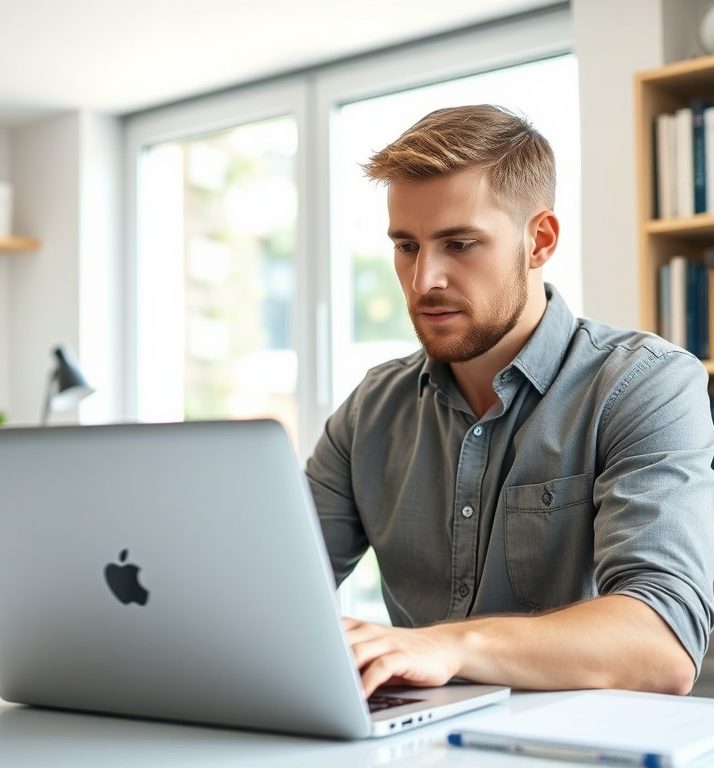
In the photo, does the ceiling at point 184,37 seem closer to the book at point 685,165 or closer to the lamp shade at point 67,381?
the book at point 685,165

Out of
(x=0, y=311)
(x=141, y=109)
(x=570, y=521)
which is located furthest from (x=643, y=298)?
(x=0, y=311)

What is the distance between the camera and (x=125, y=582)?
0.90 meters

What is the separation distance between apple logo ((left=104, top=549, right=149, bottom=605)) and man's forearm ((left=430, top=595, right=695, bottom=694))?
0.95ft

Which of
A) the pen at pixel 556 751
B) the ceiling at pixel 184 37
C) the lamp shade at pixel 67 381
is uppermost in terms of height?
the ceiling at pixel 184 37

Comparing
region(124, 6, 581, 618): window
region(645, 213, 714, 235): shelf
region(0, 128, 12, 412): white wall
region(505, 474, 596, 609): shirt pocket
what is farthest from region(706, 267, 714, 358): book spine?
region(0, 128, 12, 412): white wall

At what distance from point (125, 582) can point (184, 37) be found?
294 cm

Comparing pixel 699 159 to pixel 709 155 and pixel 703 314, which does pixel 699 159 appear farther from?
pixel 703 314

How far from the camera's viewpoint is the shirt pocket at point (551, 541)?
4.58ft

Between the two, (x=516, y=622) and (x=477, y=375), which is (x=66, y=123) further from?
(x=516, y=622)

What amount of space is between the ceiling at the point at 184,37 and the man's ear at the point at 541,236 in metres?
1.84

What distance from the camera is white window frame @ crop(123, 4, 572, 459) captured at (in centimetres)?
343

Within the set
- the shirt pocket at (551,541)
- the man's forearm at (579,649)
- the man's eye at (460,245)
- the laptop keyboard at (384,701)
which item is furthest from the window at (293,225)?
the laptop keyboard at (384,701)

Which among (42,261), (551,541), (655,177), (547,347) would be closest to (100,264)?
(42,261)

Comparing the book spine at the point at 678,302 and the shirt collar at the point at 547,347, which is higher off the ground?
the book spine at the point at 678,302
